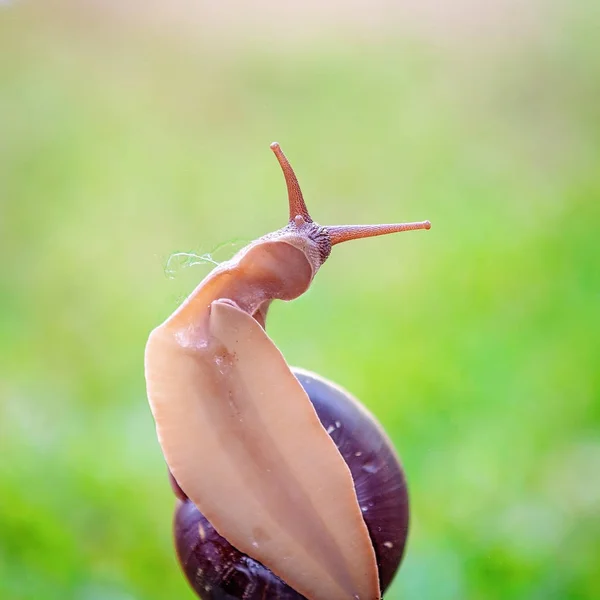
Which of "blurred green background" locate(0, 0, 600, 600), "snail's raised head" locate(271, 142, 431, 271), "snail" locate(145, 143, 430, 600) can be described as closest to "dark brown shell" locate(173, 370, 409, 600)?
"snail" locate(145, 143, 430, 600)

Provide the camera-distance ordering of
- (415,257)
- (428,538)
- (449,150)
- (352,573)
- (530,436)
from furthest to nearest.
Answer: (449,150) < (415,257) < (530,436) < (428,538) < (352,573)

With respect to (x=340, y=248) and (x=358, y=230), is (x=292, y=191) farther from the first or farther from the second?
(x=340, y=248)

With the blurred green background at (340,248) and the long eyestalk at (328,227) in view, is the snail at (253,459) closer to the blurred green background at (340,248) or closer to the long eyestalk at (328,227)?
the long eyestalk at (328,227)

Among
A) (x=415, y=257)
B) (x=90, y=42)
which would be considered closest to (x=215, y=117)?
(x=90, y=42)

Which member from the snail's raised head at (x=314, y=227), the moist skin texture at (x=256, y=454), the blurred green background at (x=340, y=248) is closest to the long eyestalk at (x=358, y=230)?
the snail's raised head at (x=314, y=227)

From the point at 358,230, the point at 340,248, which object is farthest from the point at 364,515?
the point at 340,248

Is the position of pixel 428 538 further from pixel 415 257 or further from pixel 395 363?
pixel 415 257
